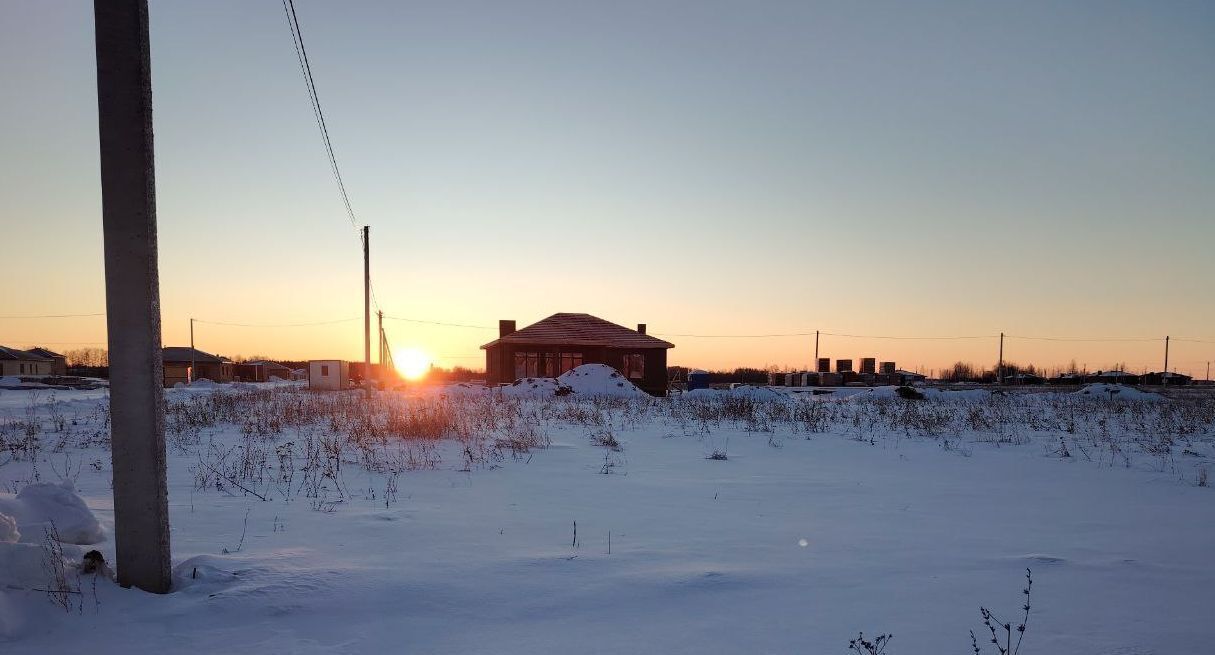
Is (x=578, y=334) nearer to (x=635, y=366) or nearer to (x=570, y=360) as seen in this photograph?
(x=570, y=360)

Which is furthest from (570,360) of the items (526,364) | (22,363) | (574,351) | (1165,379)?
(22,363)

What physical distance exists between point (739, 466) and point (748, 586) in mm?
3988

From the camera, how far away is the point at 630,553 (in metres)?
3.43

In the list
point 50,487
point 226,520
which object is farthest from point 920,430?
point 50,487

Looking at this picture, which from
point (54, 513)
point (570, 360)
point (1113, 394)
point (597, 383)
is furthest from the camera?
point (570, 360)

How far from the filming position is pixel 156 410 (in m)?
2.60

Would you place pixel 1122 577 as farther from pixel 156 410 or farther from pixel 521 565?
pixel 156 410

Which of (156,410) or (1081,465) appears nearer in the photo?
(156,410)

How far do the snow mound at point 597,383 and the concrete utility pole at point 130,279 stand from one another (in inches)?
781

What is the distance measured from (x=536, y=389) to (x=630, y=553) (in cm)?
1955

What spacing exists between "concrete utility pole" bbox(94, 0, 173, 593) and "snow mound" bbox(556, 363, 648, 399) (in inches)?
781

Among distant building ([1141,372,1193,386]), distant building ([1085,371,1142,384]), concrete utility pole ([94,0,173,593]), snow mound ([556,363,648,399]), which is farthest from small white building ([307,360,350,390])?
distant building ([1141,372,1193,386])

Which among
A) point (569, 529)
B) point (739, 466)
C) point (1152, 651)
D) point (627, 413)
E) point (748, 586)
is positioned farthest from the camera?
point (627, 413)

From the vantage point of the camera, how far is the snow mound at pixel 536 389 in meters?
22.2
